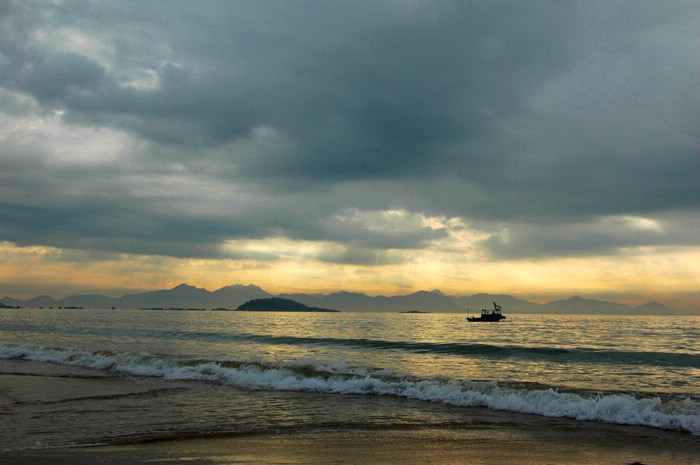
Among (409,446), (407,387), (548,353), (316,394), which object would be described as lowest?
(548,353)

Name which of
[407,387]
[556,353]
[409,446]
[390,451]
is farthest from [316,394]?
[556,353]

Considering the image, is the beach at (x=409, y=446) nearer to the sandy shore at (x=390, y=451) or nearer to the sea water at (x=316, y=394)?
the sandy shore at (x=390, y=451)

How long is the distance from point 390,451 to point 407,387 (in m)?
9.14

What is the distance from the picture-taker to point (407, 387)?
19812mm

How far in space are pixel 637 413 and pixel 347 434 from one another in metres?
9.23

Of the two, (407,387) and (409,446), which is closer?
(409,446)

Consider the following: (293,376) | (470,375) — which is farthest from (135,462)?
(470,375)

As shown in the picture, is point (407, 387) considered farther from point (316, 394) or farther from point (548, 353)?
point (548, 353)

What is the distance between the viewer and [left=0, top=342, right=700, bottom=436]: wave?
1523cm

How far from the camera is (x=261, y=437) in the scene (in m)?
12.1

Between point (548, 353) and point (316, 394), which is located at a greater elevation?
point (316, 394)

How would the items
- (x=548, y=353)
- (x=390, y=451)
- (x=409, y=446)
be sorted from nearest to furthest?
(x=390, y=451) → (x=409, y=446) → (x=548, y=353)

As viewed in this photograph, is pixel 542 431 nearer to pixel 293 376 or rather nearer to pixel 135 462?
pixel 135 462

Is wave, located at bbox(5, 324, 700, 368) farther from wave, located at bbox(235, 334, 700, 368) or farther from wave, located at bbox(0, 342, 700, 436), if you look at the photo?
wave, located at bbox(0, 342, 700, 436)
